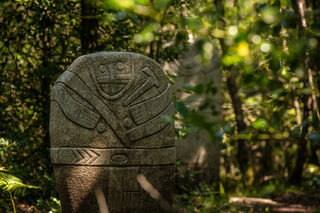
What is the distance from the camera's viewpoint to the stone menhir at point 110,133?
11.3ft

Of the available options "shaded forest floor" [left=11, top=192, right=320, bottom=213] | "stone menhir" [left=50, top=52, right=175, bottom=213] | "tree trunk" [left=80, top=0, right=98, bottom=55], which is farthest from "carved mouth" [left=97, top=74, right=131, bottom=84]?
"shaded forest floor" [left=11, top=192, right=320, bottom=213]

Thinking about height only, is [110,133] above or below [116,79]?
below

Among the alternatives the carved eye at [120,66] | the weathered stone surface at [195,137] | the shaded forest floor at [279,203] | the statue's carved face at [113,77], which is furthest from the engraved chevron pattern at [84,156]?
the weathered stone surface at [195,137]

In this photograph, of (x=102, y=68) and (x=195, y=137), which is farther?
(x=195, y=137)

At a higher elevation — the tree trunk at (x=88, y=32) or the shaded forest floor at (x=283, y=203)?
the tree trunk at (x=88, y=32)

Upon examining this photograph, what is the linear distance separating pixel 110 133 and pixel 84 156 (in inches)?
11.3

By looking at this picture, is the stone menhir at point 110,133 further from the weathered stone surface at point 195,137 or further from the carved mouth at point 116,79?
the weathered stone surface at point 195,137

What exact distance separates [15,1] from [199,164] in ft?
11.0

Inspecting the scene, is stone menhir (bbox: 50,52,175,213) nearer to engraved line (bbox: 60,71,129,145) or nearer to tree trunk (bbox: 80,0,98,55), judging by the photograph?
engraved line (bbox: 60,71,129,145)

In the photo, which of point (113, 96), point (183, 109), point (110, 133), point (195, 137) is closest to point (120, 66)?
point (113, 96)

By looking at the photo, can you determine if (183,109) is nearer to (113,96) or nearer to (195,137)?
(113,96)

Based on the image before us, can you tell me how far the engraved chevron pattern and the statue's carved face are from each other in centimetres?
48

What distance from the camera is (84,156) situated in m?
3.44

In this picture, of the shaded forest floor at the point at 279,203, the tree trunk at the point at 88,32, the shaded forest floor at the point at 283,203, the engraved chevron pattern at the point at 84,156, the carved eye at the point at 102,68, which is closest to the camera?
the engraved chevron pattern at the point at 84,156
